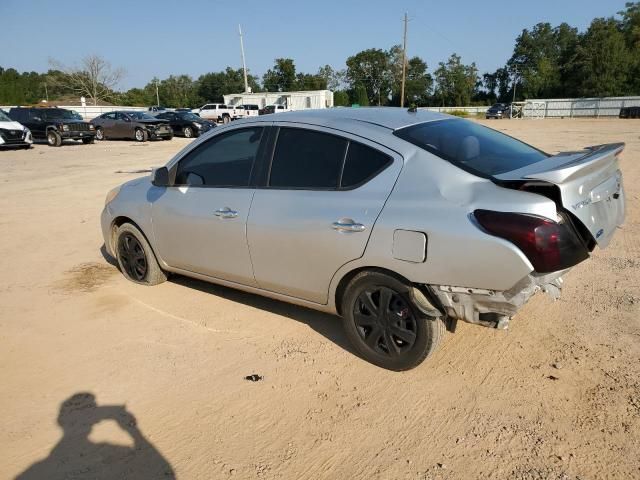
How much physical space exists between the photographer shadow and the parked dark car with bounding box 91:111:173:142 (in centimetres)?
2326

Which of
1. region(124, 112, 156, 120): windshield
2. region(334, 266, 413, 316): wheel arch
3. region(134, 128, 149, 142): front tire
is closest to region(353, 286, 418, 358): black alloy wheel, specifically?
region(334, 266, 413, 316): wheel arch

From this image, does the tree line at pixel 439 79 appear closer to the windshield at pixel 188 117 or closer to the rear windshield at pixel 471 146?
the windshield at pixel 188 117

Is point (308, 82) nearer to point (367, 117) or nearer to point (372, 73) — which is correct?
point (372, 73)

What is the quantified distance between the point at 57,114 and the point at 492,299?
25385mm

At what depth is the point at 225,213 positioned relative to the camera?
12.2 ft

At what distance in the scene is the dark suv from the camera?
22406 mm

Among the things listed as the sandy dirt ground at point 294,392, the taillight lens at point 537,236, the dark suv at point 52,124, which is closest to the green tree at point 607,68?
the dark suv at point 52,124

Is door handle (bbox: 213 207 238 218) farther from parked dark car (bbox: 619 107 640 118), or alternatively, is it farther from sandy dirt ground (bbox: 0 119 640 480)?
parked dark car (bbox: 619 107 640 118)

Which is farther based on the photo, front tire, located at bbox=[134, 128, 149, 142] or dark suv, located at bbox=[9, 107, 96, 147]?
front tire, located at bbox=[134, 128, 149, 142]

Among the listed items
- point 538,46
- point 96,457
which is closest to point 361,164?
point 96,457

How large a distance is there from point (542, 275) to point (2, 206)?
977cm

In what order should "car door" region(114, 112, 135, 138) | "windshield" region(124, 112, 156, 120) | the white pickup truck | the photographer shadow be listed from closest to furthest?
the photographer shadow, "car door" region(114, 112, 135, 138), "windshield" region(124, 112, 156, 120), the white pickup truck

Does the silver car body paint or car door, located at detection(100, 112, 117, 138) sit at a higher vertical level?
car door, located at detection(100, 112, 117, 138)

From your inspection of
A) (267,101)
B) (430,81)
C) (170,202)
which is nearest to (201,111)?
(267,101)
